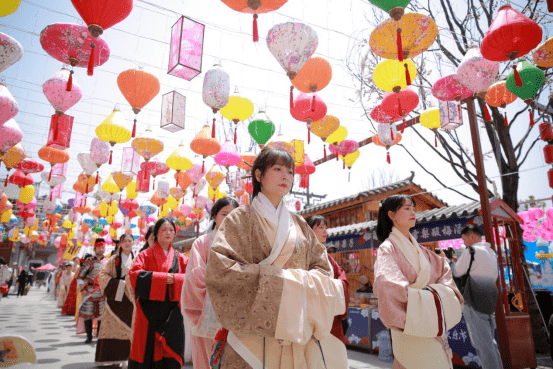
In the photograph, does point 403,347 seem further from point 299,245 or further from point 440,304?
point 299,245

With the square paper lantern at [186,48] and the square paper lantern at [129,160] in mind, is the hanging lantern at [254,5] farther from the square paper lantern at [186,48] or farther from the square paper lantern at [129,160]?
the square paper lantern at [129,160]

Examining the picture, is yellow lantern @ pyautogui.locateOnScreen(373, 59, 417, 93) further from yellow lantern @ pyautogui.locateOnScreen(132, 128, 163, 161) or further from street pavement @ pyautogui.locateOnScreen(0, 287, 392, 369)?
yellow lantern @ pyautogui.locateOnScreen(132, 128, 163, 161)

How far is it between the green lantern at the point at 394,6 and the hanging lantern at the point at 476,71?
148cm

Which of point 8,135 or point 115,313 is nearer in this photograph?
point 115,313

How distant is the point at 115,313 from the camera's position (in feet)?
16.8

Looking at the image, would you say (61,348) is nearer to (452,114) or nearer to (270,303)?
(270,303)

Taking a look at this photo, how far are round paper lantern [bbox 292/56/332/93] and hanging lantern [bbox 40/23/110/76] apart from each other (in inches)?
103

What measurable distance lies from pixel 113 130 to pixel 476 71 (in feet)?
18.8

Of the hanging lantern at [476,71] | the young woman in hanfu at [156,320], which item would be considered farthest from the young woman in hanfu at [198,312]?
the hanging lantern at [476,71]

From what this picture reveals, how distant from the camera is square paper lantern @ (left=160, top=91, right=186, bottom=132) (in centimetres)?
611

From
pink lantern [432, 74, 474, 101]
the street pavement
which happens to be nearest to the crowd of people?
the street pavement

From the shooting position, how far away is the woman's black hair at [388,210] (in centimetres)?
301

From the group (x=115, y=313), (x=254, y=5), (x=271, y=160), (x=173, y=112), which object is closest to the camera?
(x=271, y=160)

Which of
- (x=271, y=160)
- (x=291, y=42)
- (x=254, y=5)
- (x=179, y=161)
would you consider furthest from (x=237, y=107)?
(x=271, y=160)
